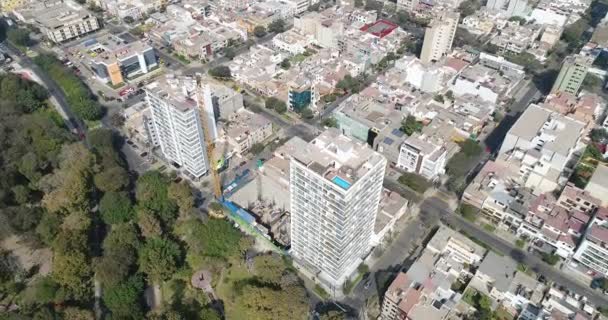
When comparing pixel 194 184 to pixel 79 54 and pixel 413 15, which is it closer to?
pixel 79 54

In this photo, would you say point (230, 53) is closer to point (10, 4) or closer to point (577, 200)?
point (10, 4)

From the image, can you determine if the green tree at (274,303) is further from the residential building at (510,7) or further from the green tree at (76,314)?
the residential building at (510,7)

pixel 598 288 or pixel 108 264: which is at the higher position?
pixel 108 264

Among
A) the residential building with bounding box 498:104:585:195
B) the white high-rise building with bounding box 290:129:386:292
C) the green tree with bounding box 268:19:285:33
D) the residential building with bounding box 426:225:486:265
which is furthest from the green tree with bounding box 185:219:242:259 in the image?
the green tree with bounding box 268:19:285:33

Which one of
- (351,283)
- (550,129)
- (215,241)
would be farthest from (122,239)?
(550,129)

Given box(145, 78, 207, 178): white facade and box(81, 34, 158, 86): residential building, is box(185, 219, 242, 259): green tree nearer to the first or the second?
box(145, 78, 207, 178): white facade

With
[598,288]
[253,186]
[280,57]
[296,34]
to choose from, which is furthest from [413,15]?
[598,288]
